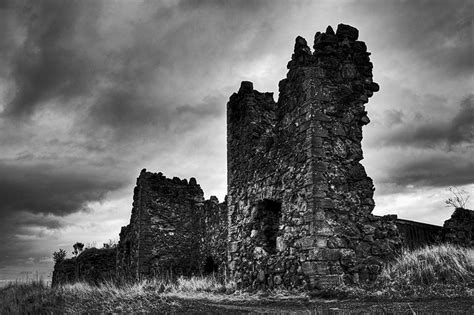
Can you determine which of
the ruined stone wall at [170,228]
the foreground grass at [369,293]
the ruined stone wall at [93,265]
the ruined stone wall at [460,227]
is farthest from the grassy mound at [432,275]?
the ruined stone wall at [93,265]

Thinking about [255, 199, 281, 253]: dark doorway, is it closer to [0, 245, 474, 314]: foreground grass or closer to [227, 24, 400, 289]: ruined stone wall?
[227, 24, 400, 289]: ruined stone wall

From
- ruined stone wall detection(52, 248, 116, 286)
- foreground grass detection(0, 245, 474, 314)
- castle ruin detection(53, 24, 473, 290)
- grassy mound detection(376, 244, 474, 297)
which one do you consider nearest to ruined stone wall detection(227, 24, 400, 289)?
castle ruin detection(53, 24, 473, 290)

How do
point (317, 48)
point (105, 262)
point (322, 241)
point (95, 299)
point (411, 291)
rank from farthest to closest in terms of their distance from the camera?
point (105, 262)
point (317, 48)
point (95, 299)
point (322, 241)
point (411, 291)

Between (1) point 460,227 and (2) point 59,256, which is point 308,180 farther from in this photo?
(2) point 59,256

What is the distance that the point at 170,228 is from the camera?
17000mm

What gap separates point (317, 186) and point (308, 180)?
0.72ft

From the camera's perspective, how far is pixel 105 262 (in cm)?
2175

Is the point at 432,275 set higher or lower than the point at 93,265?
lower

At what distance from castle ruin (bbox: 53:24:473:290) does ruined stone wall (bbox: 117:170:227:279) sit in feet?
14.0

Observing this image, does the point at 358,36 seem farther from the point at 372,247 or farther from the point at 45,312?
the point at 45,312

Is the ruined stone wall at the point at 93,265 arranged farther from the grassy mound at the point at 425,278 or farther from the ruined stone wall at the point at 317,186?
the grassy mound at the point at 425,278

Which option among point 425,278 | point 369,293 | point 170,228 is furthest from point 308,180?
point 170,228

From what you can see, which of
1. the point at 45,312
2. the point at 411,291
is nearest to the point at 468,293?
the point at 411,291

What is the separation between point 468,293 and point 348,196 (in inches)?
124
